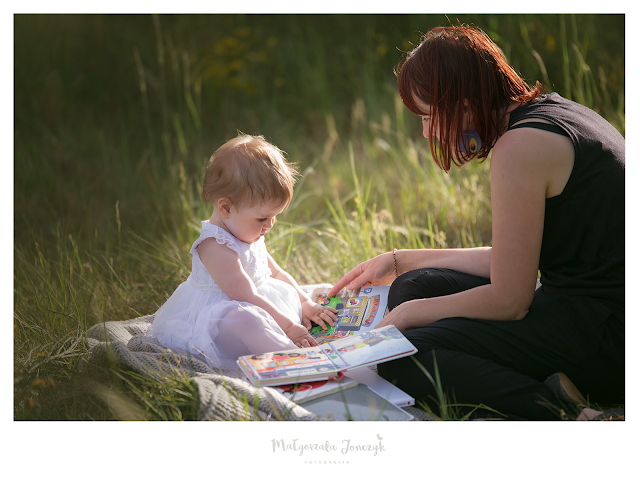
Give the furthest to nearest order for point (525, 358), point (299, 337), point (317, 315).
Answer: point (317, 315), point (299, 337), point (525, 358)

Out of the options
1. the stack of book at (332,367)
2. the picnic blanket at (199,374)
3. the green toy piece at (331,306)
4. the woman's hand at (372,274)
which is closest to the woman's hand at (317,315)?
the green toy piece at (331,306)

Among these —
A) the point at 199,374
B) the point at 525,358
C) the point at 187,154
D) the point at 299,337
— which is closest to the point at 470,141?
the point at 525,358

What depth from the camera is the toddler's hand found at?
2.15m

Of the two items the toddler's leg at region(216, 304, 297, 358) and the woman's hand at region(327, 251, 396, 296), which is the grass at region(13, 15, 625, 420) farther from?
the woman's hand at region(327, 251, 396, 296)

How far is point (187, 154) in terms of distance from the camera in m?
Answer: 5.22

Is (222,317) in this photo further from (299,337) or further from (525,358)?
(525,358)

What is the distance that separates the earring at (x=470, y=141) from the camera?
179 cm

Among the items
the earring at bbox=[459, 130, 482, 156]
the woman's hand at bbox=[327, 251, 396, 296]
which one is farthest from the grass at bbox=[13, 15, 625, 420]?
the earring at bbox=[459, 130, 482, 156]

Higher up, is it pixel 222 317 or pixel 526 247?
pixel 526 247

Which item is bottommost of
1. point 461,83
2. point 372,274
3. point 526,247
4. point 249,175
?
point 372,274

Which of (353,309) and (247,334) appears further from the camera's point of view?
(353,309)

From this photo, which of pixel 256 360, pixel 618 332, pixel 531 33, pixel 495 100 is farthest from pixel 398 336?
pixel 531 33

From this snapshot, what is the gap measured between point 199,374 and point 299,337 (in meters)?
0.45

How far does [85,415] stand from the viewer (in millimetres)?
1813
